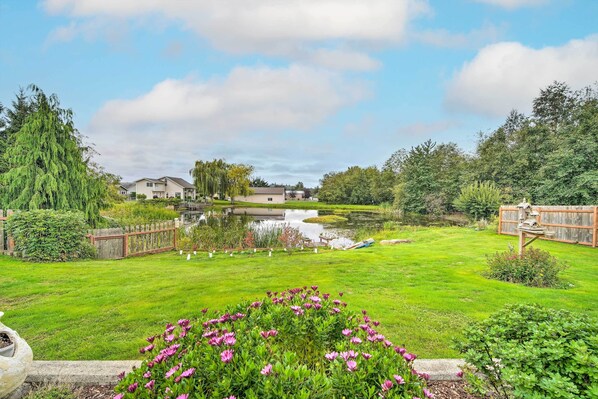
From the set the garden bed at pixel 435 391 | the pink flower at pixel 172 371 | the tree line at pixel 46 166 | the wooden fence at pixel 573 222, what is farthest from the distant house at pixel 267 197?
the pink flower at pixel 172 371

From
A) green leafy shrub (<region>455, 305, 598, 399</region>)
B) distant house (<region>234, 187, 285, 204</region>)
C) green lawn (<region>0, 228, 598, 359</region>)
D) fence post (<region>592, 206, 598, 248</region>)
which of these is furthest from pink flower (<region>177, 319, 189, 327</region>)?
distant house (<region>234, 187, 285, 204</region>)

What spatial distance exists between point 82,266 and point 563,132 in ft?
96.4

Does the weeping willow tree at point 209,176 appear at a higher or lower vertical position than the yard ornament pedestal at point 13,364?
higher

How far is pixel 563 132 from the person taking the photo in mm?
22719

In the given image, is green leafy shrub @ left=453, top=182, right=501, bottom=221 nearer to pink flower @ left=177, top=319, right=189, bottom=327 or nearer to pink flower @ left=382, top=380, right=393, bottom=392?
pink flower @ left=382, top=380, right=393, bottom=392

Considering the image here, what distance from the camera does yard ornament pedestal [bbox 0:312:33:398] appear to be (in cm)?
217

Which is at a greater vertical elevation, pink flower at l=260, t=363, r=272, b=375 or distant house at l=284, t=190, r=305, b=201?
distant house at l=284, t=190, r=305, b=201

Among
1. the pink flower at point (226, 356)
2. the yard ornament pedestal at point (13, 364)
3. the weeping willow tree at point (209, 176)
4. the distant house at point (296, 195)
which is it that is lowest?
the yard ornament pedestal at point (13, 364)

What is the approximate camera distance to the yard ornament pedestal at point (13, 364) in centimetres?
217

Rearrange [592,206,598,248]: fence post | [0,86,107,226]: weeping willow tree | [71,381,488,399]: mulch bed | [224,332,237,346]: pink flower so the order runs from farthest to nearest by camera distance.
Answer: [592,206,598,248]: fence post → [0,86,107,226]: weeping willow tree → [71,381,488,399]: mulch bed → [224,332,237,346]: pink flower

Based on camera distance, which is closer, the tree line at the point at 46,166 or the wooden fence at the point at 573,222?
the tree line at the point at 46,166

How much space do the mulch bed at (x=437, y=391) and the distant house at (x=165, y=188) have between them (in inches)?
2613

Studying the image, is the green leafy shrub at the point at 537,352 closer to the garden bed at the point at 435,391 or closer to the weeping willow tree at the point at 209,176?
the garden bed at the point at 435,391

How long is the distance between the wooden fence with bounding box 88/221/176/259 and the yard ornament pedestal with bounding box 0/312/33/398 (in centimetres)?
840
